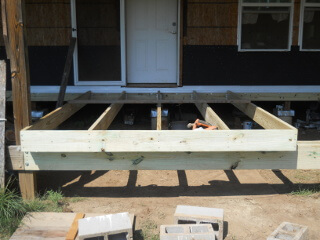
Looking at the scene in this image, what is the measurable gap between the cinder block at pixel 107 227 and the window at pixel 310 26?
578 centimetres

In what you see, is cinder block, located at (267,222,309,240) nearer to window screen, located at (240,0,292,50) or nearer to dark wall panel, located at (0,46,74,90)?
window screen, located at (240,0,292,50)

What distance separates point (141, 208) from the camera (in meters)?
3.83

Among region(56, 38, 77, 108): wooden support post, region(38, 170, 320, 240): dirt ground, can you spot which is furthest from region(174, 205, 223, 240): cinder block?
region(56, 38, 77, 108): wooden support post

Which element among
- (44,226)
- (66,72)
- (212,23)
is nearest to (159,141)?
(44,226)

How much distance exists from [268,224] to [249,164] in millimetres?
643

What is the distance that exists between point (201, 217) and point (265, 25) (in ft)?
A: 17.1

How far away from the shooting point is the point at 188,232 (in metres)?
2.96

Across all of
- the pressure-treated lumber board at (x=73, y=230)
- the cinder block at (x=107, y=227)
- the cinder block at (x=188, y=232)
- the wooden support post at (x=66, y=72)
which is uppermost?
the wooden support post at (x=66, y=72)

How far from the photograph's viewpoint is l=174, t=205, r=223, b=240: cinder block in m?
3.11

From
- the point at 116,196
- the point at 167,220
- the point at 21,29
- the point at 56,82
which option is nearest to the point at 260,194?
the point at 167,220

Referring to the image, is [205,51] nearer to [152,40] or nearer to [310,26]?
[152,40]

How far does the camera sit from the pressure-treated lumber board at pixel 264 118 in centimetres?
398

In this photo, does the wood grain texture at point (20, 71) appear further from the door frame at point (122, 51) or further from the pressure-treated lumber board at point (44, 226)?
the door frame at point (122, 51)

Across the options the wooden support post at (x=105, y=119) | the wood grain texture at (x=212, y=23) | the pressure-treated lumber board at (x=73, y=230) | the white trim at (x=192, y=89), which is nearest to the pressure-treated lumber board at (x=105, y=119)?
the wooden support post at (x=105, y=119)
